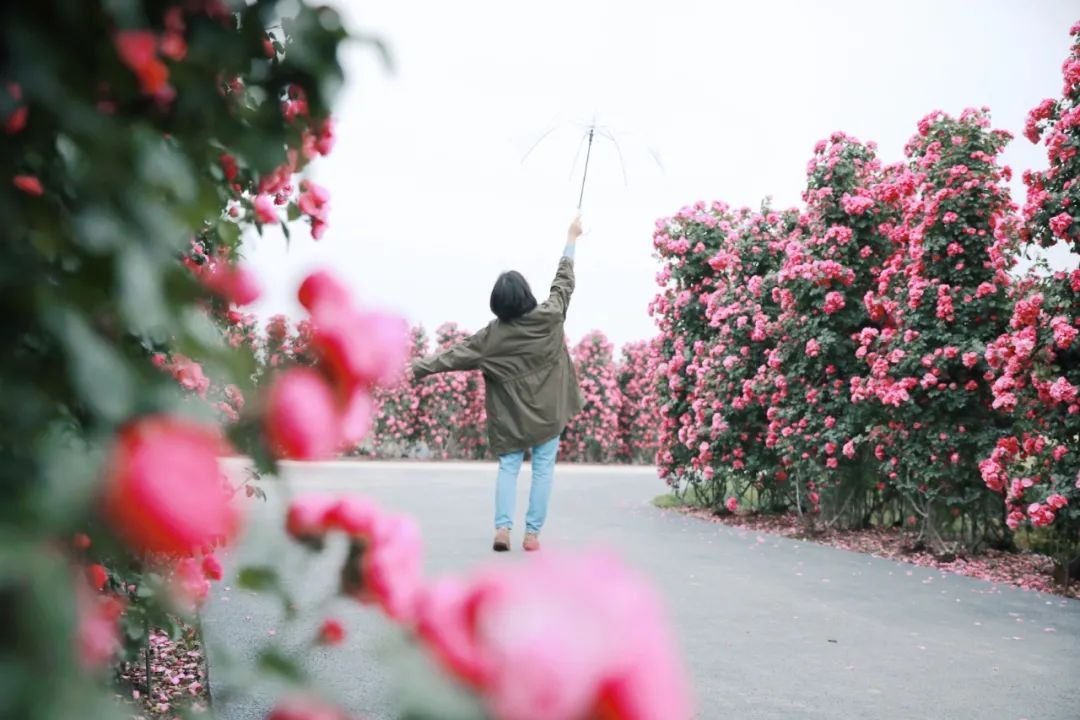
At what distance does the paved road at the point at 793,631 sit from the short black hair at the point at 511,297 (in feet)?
5.32

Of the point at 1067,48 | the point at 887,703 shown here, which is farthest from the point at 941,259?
the point at 887,703

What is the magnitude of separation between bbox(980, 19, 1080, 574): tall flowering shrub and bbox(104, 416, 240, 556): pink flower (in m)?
5.64

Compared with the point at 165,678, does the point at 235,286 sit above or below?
above

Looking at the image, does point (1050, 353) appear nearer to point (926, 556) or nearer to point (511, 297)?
point (926, 556)

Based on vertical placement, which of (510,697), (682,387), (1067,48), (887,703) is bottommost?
(887,703)

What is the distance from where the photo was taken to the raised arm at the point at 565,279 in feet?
19.5

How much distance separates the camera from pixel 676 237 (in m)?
9.59

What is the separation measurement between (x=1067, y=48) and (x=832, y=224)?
2.36 m

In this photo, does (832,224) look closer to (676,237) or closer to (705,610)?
(676,237)

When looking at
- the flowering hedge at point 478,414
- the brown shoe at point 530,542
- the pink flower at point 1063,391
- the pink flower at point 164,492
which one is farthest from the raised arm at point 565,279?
the flowering hedge at point 478,414

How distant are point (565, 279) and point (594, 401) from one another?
12.9m

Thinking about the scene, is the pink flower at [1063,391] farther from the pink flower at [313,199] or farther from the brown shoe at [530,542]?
the pink flower at [313,199]

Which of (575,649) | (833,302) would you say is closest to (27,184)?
(575,649)

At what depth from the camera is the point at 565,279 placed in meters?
6.13
